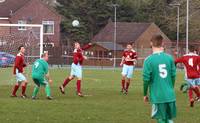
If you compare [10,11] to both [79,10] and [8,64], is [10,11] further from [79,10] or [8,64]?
[8,64]

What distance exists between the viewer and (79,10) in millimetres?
90125

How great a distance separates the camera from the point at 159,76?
1119cm

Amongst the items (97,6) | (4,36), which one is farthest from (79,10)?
(4,36)

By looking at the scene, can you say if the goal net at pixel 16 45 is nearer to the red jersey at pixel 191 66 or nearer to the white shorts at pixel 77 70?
the white shorts at pixel 77 70

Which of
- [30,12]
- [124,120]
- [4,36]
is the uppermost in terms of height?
[30,12]

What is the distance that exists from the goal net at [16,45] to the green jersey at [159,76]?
678 inches

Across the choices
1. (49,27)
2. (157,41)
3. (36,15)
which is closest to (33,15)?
(36,15)

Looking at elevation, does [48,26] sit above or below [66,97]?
above

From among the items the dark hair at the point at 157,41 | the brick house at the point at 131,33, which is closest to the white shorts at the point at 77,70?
the dark hair at the point at 157,41

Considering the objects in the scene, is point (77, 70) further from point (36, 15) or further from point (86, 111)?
point (36, 15)

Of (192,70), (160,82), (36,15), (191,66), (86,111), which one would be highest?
(36,15)

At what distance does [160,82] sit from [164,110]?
52cm

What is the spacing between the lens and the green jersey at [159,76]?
1110cm

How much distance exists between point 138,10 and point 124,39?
21.3ft
